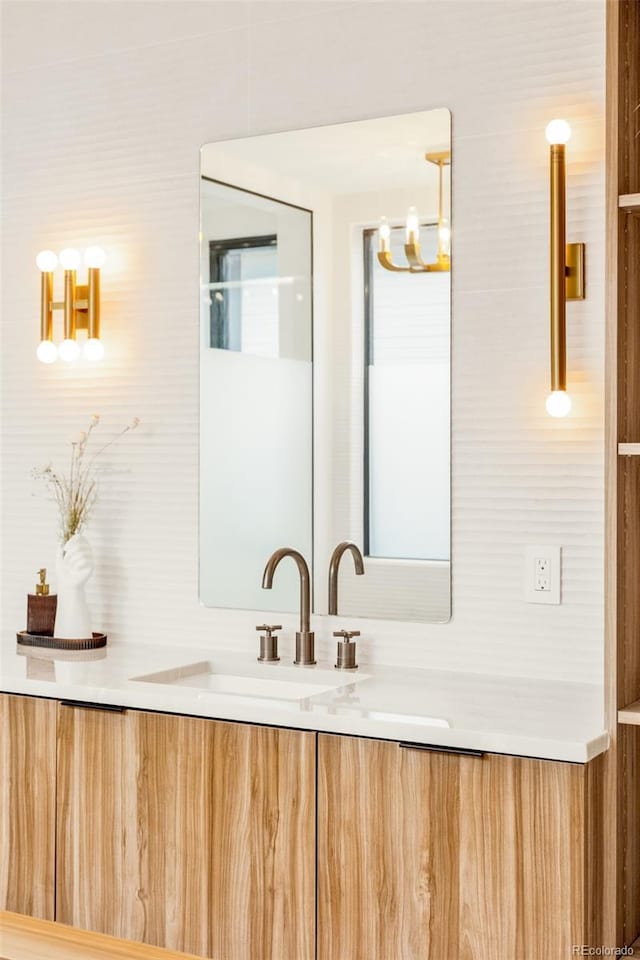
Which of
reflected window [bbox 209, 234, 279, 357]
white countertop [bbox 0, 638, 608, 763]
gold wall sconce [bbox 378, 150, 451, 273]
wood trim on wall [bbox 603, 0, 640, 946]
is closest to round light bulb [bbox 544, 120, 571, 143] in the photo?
wood trim on wall [bbox 603, 0, 640, 946]

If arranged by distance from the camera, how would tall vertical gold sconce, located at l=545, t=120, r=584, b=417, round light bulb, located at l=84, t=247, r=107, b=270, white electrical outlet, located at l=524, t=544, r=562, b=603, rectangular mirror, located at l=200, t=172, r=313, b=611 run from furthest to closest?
round light bulb, located at l=84, t=247, r=107, b=270, rectangular mirror, located at l=200, t=172, r=313, b=611, white electrical outlet, located at l=524, t=544, r=562, b=603, tall vertical gold sconce, located at l=545, t=120, r=584, b=417

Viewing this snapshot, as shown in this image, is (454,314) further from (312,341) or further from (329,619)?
(329,619)

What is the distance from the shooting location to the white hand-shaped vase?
2.85 meters

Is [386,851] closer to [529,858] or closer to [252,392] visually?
[529,858]

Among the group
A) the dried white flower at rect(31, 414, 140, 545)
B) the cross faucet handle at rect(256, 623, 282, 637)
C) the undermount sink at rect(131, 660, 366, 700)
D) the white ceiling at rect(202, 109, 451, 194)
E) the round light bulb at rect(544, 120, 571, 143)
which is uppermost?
the white ceiling at rect(202, 109, 451, 194)

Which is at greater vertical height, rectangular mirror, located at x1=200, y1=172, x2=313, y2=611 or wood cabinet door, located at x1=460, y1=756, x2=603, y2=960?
rectangular mirror, located at x1=200, y1=172, x2=313, y2=611

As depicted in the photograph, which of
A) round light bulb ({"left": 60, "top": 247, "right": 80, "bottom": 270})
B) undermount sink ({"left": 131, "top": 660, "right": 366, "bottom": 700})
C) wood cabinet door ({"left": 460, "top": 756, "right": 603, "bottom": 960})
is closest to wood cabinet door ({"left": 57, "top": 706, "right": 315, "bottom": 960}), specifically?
undermount sink ({"left": 131, "top": 660, "right": 366, "bottom": 700})

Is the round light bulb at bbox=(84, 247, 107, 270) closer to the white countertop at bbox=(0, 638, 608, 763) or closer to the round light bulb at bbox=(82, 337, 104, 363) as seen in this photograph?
the round light bulb at bbox=(82, 337, 104, 363)

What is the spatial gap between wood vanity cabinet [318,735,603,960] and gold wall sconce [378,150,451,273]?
1.05 meters

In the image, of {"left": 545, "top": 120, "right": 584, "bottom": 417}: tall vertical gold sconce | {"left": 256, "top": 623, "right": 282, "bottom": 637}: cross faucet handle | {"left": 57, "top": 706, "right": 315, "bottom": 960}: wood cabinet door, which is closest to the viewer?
{"left": 57, "top": 706, "right": 315, "bottom": 960}: wood cabinet door

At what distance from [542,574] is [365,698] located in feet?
1.50

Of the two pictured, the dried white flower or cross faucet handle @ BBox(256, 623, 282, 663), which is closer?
cross faucet handle @ BBox(256, 623, 282, 663)

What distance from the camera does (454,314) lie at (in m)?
2.56

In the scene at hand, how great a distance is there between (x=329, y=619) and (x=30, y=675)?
26.4 inches
